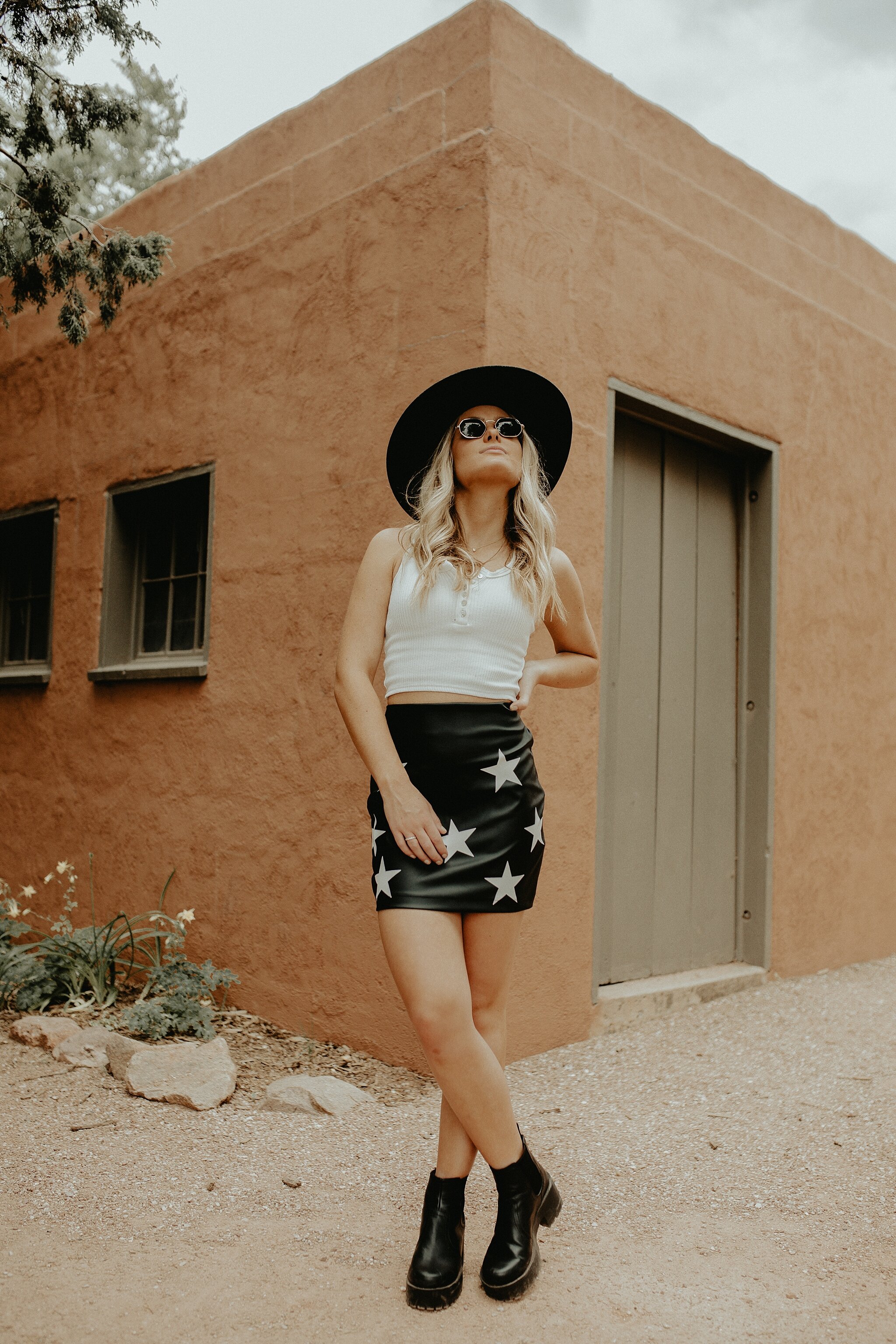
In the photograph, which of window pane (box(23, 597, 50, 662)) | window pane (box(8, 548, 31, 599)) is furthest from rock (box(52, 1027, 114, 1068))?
window pane (box(8, 548, 31, 599))

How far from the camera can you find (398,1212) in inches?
111

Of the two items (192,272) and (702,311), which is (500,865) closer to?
(702,311)

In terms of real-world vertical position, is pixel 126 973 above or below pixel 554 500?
below

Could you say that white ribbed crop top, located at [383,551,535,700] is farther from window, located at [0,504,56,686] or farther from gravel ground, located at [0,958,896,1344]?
window, located at [0,504,56,686]

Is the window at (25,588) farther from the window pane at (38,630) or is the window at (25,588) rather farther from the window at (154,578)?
the window at (154,578)

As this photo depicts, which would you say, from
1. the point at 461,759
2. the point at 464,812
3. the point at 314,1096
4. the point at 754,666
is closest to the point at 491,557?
the point at 461,759

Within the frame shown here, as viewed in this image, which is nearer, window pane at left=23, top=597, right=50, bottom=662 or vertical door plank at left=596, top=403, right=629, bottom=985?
vertical door plank at left=596, top=403, right=629, bottom=985

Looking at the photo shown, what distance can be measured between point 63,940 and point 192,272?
10.5 ft

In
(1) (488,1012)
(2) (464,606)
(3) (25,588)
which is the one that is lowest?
(1) (488,1012)

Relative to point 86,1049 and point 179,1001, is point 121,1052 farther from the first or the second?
point 179,1001

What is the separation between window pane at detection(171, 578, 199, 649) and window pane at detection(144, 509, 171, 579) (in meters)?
0.14

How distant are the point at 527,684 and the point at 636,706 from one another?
2528 mm

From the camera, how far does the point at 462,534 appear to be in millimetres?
2572

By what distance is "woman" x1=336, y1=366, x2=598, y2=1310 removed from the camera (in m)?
2.34
